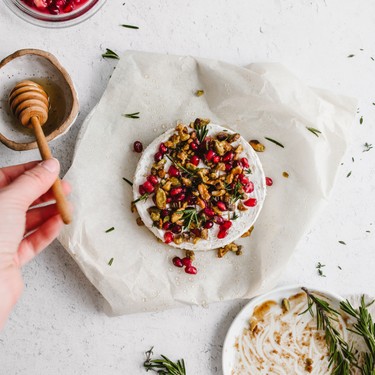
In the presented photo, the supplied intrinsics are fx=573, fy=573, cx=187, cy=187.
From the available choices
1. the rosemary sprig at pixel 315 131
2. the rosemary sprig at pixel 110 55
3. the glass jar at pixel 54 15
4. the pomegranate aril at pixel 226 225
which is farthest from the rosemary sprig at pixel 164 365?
the glass jar at pixel 54 15

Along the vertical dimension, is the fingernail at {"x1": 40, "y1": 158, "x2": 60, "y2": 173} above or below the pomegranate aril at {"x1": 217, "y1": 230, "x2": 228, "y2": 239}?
above

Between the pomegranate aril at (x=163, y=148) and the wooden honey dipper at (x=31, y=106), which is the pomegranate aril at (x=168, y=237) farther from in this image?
the wooden honey dipper at (x=31, y=106)

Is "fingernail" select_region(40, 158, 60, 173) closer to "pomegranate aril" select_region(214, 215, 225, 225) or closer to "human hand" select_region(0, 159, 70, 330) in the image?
"human hand" select_region(0, 159, 70, 330)

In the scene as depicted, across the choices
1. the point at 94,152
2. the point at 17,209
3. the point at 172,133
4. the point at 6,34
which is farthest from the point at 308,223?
the point at 6,34

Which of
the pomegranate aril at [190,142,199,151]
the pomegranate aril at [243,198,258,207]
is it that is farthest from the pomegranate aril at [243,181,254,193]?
the pomegranate aril at [190,142,199,151]

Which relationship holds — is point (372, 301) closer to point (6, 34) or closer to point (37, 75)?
point (37, 75)

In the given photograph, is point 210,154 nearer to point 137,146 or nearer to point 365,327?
point 137,146

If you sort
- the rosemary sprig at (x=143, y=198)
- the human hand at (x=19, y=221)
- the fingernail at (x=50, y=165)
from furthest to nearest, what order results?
the rosemary sprig at (x=143, y=198) → the fingernail at (x=50, y=165) → the human hand at (x=19, y=221)

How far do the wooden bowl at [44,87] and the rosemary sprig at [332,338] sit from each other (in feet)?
4.01

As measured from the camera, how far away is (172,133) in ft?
7.39

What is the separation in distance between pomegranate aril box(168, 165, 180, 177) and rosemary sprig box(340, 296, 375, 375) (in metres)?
0.90

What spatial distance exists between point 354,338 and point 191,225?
35.7 inches

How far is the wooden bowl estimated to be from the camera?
214 cm

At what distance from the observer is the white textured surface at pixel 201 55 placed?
7.62ft
